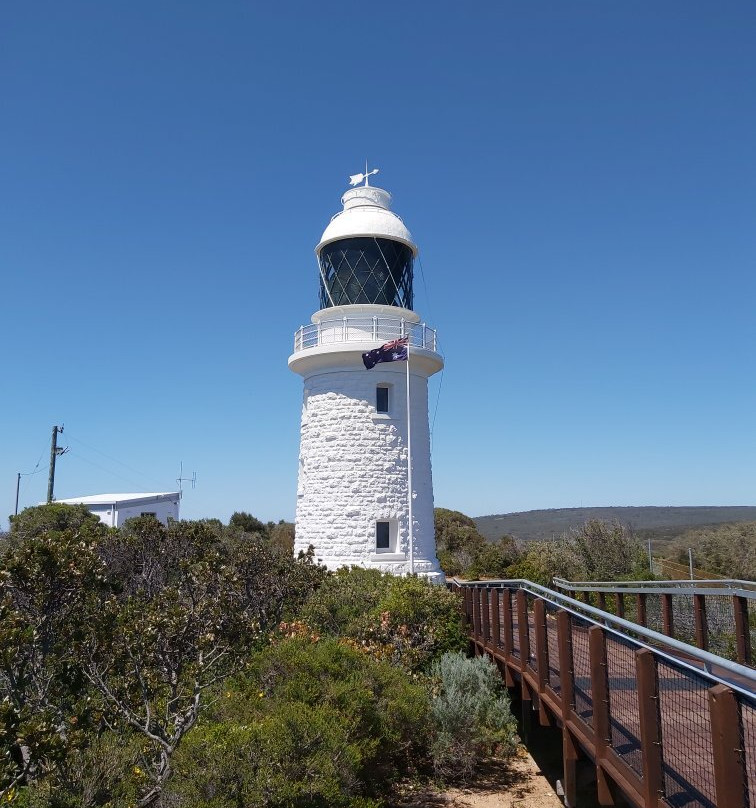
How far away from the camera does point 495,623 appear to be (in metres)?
11.0

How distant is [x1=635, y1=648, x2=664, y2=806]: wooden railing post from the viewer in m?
4.56

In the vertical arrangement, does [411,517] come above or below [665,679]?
above

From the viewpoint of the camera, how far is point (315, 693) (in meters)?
7.71

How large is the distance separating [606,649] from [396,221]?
13.8 metres

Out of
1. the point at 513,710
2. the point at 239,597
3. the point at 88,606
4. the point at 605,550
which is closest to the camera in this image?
the point at 88,606

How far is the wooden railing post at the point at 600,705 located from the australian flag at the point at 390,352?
10.5 metres

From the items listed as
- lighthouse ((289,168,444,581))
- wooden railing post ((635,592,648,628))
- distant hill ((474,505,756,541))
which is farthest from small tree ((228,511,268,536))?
distant hill ((474,505,756,541))

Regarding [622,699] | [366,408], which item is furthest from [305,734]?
[366,408]

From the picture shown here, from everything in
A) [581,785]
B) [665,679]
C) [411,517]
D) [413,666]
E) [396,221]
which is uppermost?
[396,221]

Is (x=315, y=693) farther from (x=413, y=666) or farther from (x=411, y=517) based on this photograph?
(x=411, y=517)

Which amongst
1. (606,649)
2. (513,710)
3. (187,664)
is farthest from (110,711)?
(513,710)

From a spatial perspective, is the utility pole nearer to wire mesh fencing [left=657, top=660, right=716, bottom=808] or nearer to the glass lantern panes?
the glass lantern panes

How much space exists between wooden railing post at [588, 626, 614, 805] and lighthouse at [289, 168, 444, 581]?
1016 centimetres

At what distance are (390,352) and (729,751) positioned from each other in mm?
12693
